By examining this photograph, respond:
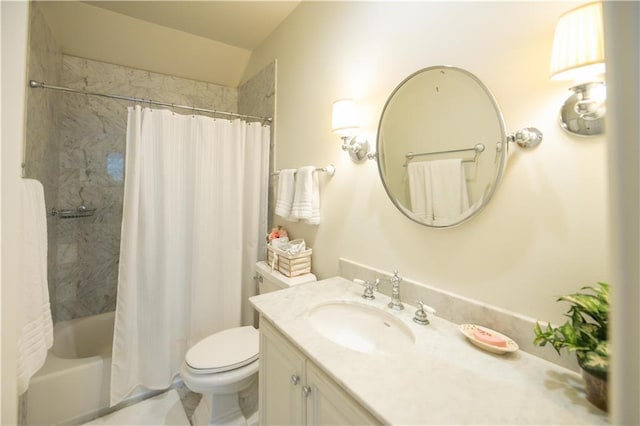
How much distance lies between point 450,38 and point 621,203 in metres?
1.07

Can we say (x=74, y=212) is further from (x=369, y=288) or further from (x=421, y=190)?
(x=421, y=190)

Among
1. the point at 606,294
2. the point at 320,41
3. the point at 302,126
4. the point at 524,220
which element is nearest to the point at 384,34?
the point at 320,41

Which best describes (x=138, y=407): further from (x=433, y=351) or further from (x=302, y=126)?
(x=302, y=126)

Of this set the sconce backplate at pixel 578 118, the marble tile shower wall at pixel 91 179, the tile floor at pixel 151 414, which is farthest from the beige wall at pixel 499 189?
the marble tile shower wall at pixel 91 179

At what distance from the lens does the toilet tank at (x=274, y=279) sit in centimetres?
160

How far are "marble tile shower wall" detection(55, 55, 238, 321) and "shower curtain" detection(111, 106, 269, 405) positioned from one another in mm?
941

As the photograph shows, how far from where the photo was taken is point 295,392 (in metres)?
0.91

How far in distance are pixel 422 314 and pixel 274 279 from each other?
96cm

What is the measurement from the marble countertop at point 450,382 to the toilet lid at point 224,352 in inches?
26.1

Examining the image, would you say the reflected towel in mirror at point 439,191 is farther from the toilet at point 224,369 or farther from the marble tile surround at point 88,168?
the marble tile surround at point 88,168

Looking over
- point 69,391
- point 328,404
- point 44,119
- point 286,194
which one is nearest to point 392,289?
point 328,404

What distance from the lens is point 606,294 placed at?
648 mm

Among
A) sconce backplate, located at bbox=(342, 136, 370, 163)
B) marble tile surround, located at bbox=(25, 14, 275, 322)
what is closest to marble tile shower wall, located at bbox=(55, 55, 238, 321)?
marble tile surround, located at bbox=(25, 14, 275, 322)

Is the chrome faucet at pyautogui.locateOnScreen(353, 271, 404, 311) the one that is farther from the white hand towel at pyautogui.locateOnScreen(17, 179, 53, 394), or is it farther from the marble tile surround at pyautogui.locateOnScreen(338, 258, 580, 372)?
the white hand towel at pyautogui.locateOnScreen(17, 179, 53, 394)
